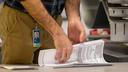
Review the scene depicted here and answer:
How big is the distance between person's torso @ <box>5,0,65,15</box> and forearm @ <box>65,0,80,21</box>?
4 cm

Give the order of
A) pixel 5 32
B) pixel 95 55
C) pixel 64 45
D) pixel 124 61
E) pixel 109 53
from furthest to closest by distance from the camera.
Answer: pixel 109 53 < pixel 124 61 < pixel 5 32 < pixel 95 55 < pixel 64 45

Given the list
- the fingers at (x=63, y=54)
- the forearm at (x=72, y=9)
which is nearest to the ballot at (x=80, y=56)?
the fingers at (x=63, y=54)

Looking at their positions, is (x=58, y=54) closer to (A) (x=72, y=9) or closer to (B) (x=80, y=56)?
(B) (x=80, y=56)

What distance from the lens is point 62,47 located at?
1429 mm

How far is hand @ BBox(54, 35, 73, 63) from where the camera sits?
4.68 feet

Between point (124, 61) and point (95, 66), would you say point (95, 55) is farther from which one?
point (124, 61)

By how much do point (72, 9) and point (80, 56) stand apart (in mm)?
283

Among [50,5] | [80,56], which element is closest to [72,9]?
[50,5]

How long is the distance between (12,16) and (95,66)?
1.51 ft

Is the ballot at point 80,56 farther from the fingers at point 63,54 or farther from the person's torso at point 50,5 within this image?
the person's torso at point 50,5

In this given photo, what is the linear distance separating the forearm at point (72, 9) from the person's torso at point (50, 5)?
4 cm

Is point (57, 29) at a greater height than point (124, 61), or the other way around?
point (57, 29)

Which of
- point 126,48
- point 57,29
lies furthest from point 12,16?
point 126,48

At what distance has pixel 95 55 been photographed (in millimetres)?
1539
